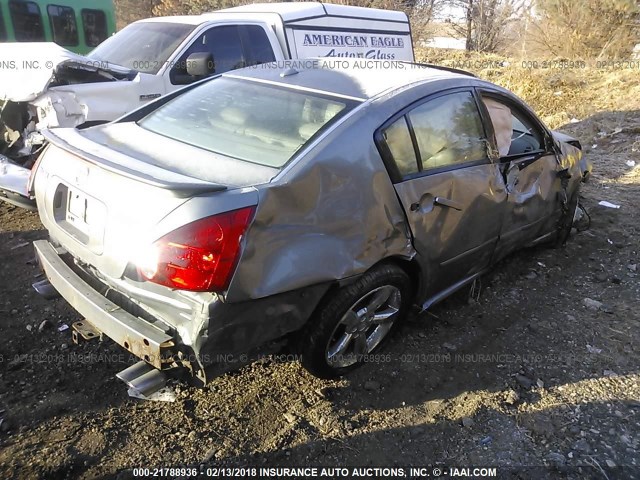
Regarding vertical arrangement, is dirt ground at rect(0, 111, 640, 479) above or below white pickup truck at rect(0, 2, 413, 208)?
below

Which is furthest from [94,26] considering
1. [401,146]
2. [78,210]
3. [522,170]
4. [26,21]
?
[401,146]

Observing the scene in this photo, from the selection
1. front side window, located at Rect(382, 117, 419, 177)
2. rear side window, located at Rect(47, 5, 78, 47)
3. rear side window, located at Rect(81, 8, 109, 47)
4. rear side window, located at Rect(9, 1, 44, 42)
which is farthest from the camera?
rear side window, located at Rect(81, 8, 109, 47)

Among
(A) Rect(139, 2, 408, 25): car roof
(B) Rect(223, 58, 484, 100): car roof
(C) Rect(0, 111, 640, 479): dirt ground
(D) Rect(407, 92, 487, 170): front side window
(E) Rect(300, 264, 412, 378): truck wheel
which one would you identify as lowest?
→ (C) Rect(0, 111, 640, 479): dirt ground

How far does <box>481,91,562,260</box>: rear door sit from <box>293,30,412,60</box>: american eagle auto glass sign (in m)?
3.69

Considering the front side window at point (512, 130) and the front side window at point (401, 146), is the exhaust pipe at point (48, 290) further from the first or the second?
the front side window at point (512, 130)

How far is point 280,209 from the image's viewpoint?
2.23 metres

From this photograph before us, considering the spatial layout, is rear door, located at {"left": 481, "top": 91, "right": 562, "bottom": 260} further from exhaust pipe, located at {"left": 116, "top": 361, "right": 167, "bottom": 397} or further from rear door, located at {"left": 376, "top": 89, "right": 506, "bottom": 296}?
exhaust pipe, located at {"left": 116, "top": 361, "right": 167, "bottom": 397}

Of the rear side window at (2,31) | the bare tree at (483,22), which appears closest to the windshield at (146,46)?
the rear side window at (2,31)

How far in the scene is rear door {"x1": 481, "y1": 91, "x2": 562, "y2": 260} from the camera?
3.53 metres

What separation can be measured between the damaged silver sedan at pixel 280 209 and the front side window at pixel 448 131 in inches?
0.5

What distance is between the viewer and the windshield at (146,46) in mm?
5656

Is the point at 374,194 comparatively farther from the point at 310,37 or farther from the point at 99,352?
the point at 310,37

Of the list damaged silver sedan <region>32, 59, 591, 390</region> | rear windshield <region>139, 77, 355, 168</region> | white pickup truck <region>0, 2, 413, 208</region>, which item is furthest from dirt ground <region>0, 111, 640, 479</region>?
white pickup truck <region>0, 2, 413, 208</region>

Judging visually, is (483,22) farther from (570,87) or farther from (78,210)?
(78,210)
